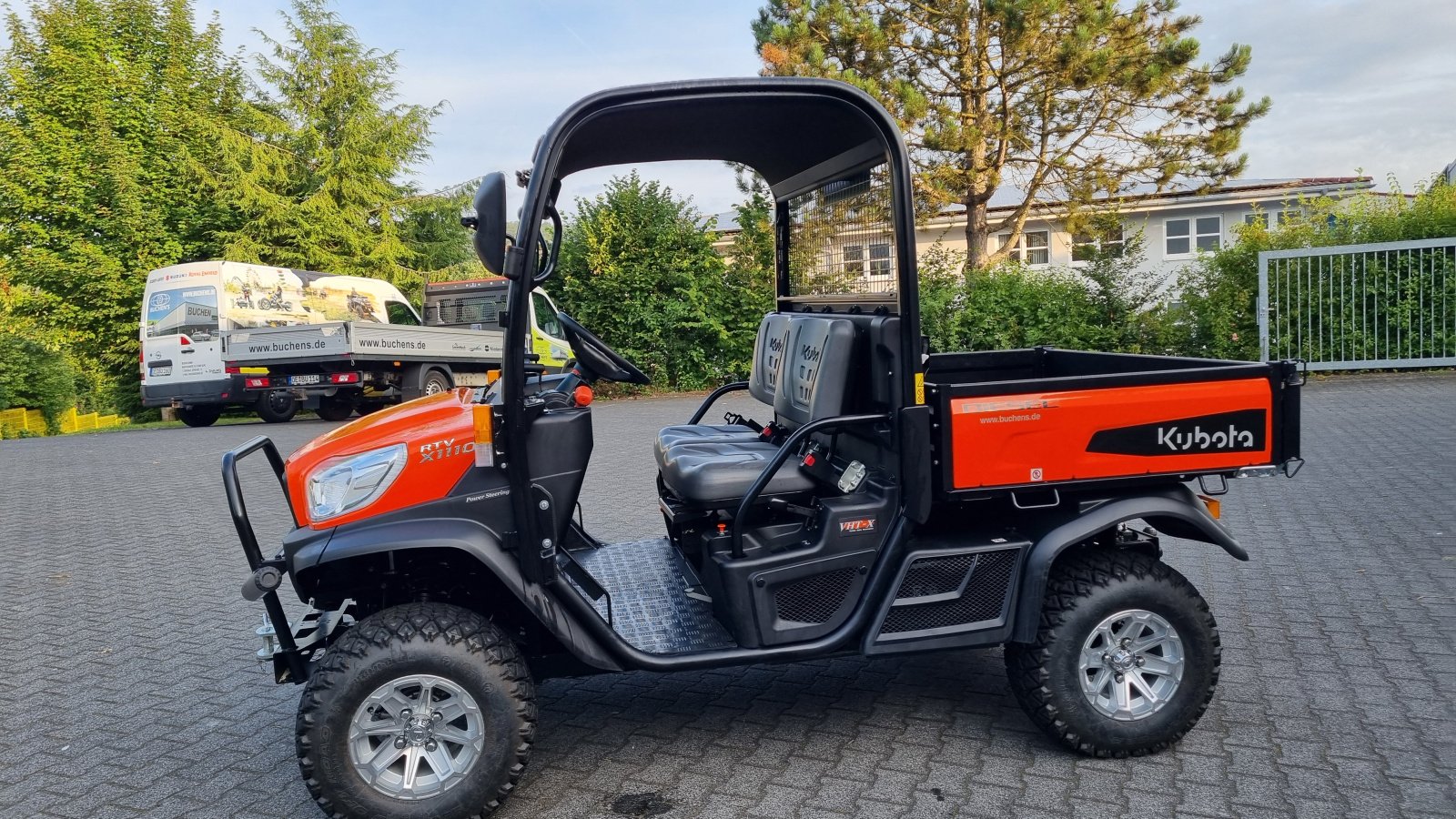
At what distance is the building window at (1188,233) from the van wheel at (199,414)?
81.9ft

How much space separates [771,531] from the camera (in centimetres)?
365

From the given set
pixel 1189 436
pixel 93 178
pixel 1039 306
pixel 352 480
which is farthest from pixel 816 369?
pixel 93 178

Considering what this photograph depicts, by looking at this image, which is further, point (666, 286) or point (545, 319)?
point (666, 286)

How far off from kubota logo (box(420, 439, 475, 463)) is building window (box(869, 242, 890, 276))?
1595 millimetres

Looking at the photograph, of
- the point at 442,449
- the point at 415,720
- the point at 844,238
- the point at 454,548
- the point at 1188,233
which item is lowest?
the point at 415,720

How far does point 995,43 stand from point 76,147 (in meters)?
22.5

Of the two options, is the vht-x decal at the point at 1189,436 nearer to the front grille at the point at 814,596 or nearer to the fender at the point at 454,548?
the front grille at the point at 814,596

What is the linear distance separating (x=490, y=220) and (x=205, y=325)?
16.5 metres

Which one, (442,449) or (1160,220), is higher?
(1160,220)

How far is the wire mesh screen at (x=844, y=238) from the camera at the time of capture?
3.79 m

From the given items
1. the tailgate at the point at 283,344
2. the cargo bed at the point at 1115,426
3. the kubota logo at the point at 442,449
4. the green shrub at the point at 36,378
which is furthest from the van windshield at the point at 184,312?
the cargo bed at the point at 1115,426

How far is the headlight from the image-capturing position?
3.29m

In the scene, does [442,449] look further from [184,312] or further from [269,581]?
[184,312]

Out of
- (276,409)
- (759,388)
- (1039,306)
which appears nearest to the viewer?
(759,388)
